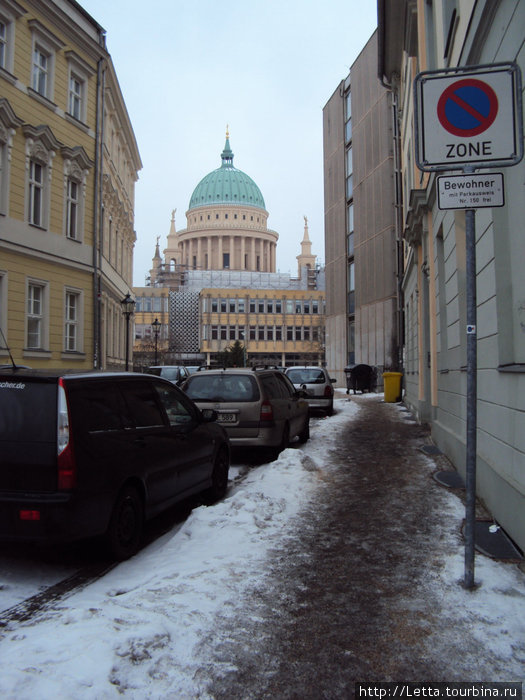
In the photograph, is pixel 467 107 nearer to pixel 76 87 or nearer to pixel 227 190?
pixel 76 87

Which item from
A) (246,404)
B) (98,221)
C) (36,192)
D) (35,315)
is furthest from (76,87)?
(246,404)

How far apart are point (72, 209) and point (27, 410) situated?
18.6 m

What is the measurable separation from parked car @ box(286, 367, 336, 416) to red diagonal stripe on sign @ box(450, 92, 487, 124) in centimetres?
1465

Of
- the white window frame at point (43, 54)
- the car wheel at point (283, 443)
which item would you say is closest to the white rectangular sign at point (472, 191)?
the car wheel at point (283, 443)

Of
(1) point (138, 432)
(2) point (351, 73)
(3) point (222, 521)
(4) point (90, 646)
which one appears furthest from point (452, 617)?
(2) point (351, 73)

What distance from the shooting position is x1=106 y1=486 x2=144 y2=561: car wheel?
484 cm

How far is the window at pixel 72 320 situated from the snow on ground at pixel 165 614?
16594mm

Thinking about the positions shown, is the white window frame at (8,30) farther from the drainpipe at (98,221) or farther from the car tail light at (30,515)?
the car tail light at (30,515)

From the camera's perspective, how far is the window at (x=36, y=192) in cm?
1908

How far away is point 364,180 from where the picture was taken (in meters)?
39.4

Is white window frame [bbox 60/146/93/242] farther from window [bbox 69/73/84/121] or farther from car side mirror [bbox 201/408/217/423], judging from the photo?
car side mirror [bbox 201/408/217/423]

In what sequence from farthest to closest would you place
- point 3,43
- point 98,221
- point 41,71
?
1. point 98,221
2. point 41,71
3. point 3,43

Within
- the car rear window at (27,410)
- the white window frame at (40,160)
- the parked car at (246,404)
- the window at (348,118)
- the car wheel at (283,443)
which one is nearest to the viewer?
the car rear window at (27,410)

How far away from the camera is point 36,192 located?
64.2 feet
